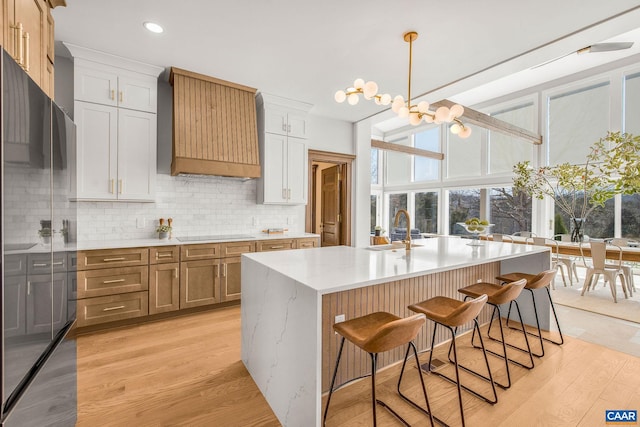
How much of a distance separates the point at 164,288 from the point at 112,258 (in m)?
0.62

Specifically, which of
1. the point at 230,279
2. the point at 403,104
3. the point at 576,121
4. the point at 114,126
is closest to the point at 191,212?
the point at 230,279

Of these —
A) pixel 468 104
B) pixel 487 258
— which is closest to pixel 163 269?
→ pixel 487 258

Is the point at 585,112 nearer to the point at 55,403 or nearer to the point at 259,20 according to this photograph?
the point at 259,20

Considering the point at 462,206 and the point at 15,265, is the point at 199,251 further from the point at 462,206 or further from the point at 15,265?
the point at 462,206

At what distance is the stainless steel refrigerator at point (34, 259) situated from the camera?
0.99 metres

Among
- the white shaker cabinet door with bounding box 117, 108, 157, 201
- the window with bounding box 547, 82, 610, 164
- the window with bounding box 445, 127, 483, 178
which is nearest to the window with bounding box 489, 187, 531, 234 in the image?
the window with bounding box 445, 127, 483, 178

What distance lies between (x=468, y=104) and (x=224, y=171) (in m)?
6.79

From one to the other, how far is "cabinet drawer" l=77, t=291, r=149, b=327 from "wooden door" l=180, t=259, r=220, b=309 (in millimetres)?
401

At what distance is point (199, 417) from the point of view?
182cm

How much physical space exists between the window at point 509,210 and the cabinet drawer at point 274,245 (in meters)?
5.50

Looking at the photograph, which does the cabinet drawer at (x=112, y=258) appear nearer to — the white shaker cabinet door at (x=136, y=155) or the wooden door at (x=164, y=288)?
the wooden door at (x=164, y=288)

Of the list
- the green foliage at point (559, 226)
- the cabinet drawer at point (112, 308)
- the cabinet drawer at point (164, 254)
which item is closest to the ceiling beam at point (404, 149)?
the green foliage at point (559, 226)

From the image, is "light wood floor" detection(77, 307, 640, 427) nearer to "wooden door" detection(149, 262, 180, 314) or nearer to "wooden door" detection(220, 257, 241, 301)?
"wooden door" detection(149, 262, 180, 314)

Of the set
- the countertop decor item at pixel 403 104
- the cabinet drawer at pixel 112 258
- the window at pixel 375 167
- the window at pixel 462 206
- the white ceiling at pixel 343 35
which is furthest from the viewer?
the window at pixel 375 167
